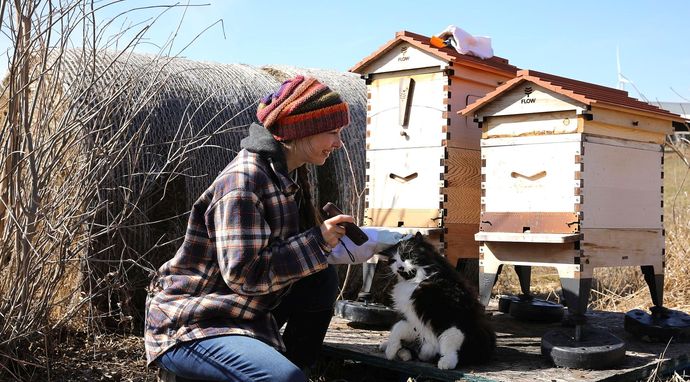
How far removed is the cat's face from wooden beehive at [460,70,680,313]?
0.73 meters

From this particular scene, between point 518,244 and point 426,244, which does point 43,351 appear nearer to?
point 426,244

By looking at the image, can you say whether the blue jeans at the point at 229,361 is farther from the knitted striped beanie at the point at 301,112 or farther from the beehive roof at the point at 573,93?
the beehive roof at the point at 573,93

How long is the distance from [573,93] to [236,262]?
8.38ft

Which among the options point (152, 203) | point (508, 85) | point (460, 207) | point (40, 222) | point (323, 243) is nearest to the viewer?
point (323, 243)

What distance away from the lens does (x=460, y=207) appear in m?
5.56

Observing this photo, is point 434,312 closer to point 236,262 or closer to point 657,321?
point 236,262

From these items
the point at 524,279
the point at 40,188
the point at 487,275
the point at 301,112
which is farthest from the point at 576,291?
the point at 40,188

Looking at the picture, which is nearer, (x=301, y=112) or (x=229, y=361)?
(x=229, y=361)

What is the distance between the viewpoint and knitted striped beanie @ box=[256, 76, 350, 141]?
11.4 ft

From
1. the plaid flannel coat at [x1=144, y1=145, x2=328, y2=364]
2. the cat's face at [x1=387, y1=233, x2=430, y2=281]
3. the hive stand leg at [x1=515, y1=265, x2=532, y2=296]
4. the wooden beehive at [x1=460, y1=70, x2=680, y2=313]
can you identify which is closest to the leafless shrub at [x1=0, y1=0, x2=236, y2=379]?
the plaid flannel coat at [x1=144, y1=145, x2=328, y2=364]

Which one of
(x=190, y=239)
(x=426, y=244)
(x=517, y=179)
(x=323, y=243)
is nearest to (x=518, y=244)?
(x=517, y=179)

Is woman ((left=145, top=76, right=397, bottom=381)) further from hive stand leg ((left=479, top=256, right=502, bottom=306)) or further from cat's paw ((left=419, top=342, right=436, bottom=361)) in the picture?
hive stand leg ((left=479, top=256, right=502, bottom=306))

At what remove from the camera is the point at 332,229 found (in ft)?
10.9

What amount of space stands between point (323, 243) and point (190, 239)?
0.58 meters
